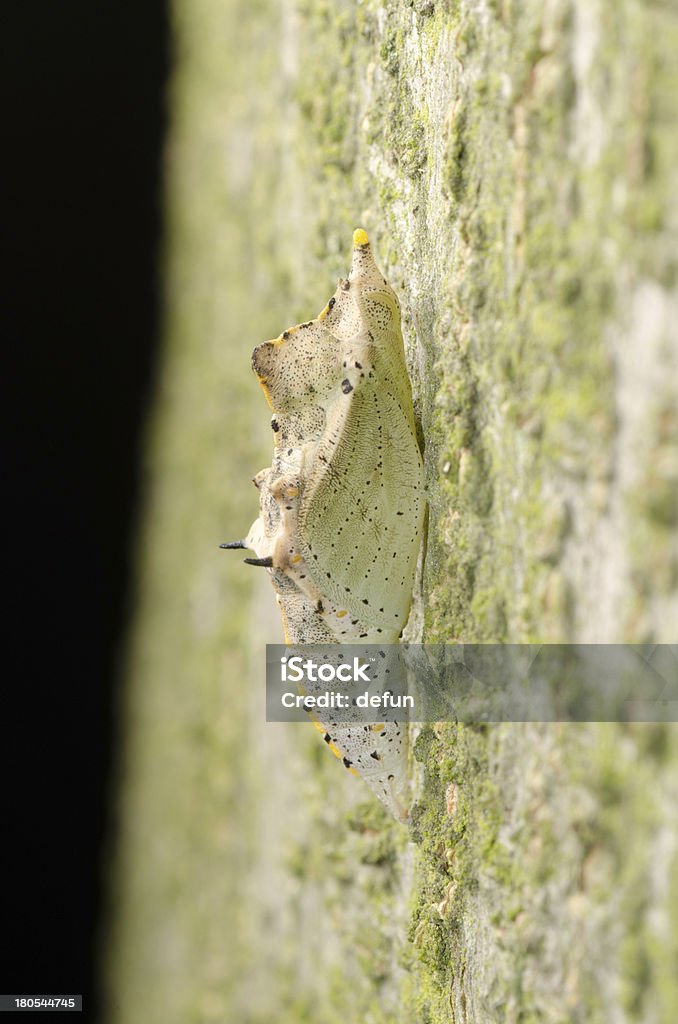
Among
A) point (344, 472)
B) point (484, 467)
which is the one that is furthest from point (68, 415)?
point (484, 467)

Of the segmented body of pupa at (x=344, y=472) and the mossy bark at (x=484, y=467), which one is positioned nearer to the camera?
the mossy bark at (x=484, y=467)

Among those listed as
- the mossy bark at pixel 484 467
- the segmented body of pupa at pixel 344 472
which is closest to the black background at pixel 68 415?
the mossy bark at pixel 484 467

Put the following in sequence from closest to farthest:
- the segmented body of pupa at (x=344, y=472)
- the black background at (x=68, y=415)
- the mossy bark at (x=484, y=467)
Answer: the mossy bark at (x=484, y=467) → the segmented body of pupa at (x=344, y=472) → the black background at (x=68, y=415)

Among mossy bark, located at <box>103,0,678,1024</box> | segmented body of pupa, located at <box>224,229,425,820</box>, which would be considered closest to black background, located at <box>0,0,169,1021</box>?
mossy bark, located at <box>103,0,678,1024</box>

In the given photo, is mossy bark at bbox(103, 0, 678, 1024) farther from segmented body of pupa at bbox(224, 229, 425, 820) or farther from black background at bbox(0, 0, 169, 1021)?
black background at bbox(0, 0, 169, 1021)

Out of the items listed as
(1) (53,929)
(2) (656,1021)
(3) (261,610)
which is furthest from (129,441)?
(2) (656,1021)

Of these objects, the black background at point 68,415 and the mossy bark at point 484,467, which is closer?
the mossy bark at point 484,467

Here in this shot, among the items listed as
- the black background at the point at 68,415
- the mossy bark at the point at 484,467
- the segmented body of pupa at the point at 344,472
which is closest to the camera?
the mossy bark at the point at 484,467

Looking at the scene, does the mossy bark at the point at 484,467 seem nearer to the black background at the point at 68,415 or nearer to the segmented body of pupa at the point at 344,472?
the segmented body of pupa at the point at 344,472
